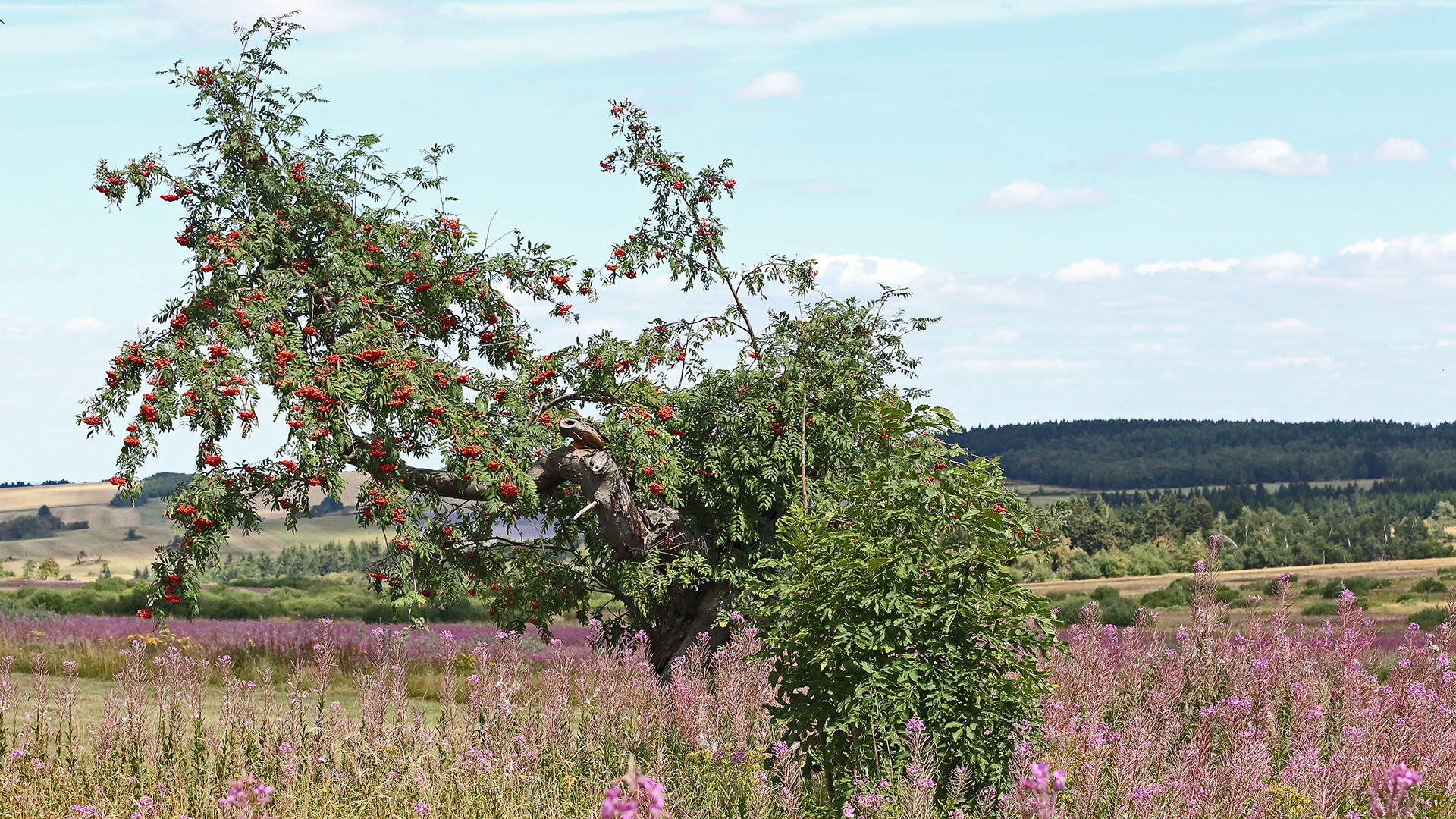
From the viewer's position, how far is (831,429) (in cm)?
1188

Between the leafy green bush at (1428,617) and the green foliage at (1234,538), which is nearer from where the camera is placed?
the leafy green bush at (1428,617)

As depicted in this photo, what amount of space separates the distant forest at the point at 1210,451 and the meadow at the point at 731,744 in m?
130

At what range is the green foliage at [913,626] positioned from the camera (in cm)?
617

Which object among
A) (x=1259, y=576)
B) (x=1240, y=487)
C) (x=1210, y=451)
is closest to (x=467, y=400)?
(x=1259, y=576)

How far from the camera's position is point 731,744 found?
7.10 metres

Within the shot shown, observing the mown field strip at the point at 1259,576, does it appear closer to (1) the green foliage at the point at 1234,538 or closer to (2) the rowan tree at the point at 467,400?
(1) the green foliage at the point at 1234,538

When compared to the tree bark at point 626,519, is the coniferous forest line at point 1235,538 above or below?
below

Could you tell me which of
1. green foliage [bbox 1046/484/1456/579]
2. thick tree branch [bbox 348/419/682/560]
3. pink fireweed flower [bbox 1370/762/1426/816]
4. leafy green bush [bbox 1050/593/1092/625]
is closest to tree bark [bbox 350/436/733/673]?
thick tree branch [bbox 348/419/682/560]

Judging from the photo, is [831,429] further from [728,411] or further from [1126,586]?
[1126,586]

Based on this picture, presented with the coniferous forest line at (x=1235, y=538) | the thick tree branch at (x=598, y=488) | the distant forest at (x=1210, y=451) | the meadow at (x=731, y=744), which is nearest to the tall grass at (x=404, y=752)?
the meadow at (x=731, y=744)

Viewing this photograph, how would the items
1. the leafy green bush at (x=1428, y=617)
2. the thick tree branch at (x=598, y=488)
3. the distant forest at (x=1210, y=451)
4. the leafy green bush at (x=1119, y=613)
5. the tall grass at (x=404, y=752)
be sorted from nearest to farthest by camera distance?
1. the tall grass at (x=404, y=752)
2. the thick tree branch at (x=598, y=488)
3. the leafy green bush at (x=1428, y=617)
4. the leafy green bush at (x=1119, y=613)
5. the distant forest at (x=1210, y=451)

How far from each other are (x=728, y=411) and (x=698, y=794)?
625cm

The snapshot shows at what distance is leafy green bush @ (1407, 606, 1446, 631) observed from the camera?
2438 cm

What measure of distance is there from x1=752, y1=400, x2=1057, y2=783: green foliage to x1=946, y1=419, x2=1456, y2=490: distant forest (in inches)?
5227
